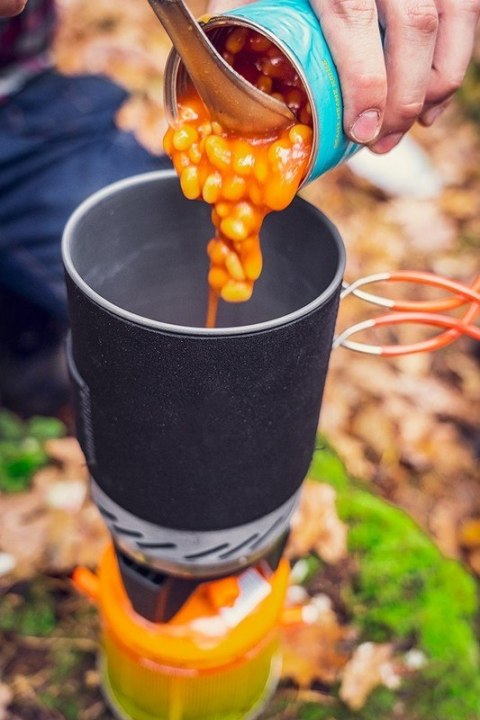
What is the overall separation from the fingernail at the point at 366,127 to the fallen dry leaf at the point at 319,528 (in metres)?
1.32

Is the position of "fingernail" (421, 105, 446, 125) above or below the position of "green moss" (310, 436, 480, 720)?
above

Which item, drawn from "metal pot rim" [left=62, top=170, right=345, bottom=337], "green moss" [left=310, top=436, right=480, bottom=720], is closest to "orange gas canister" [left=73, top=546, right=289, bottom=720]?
"green moss" [left=310, top=436, right=480, bottom=720]

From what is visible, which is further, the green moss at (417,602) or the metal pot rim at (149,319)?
the green moss at (417,602)

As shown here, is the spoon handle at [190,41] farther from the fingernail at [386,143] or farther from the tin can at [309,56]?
the fingernail at [386,143]

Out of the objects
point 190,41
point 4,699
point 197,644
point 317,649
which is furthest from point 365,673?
point 190,41

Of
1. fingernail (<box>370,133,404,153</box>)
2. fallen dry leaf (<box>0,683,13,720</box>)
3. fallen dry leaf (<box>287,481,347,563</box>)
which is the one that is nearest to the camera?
fingernail (<box>370,133,404,153</box>)

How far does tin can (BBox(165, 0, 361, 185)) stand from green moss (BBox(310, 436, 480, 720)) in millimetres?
1320

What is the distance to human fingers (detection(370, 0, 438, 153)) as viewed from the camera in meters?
1.15

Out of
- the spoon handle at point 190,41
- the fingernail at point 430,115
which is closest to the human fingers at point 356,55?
the spoon handle at point 190,41

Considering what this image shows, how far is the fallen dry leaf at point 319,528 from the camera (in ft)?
7.11

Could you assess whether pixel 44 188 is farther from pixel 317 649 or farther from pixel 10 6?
pixel 317 649

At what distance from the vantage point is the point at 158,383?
1130 mm

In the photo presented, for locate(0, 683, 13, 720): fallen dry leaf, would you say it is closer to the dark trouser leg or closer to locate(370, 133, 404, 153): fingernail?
the dark trouser leg

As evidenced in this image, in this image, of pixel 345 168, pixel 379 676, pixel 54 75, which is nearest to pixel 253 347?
pixel 379 676
